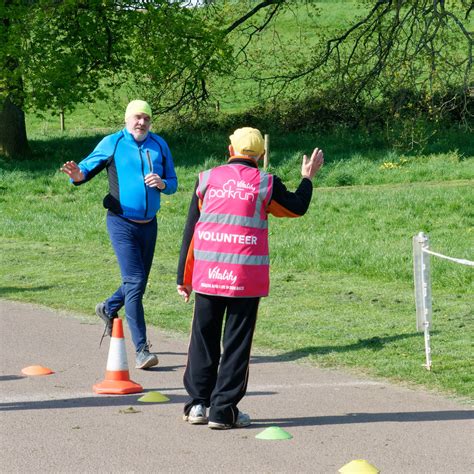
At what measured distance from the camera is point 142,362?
846 centimetres

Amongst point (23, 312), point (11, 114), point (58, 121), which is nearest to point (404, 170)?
point (11, 114)

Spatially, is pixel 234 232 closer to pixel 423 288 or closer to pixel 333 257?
pixel 423 288

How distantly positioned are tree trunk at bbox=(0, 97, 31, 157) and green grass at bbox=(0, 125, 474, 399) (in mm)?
2155

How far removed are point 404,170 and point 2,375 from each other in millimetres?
17873

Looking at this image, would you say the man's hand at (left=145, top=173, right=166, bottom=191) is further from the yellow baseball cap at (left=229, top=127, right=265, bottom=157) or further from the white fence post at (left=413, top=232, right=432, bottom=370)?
the white fence post at (left=413, top=232, right=432, bottom=370)

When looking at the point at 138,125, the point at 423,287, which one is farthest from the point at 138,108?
the point at 423,287

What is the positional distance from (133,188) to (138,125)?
19.1 inches

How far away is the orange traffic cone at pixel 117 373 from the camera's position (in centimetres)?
753

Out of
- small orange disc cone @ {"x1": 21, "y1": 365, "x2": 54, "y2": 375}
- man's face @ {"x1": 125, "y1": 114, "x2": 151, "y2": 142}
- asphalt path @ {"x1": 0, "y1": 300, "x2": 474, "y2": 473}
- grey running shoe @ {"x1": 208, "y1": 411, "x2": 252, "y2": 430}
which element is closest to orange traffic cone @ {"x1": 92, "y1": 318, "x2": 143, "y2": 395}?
asphalt path @ {"x1": 0, "y1": 300, "x2": 474, "y2": 473}

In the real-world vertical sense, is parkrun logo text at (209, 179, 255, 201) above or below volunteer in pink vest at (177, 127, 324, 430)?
above

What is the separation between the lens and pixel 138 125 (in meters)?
8.51

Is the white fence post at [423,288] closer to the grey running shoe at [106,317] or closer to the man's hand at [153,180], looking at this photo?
the man's hand at [153,180]

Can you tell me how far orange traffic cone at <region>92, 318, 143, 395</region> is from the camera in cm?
753

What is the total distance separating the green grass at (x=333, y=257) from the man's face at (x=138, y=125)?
2.11 metres
